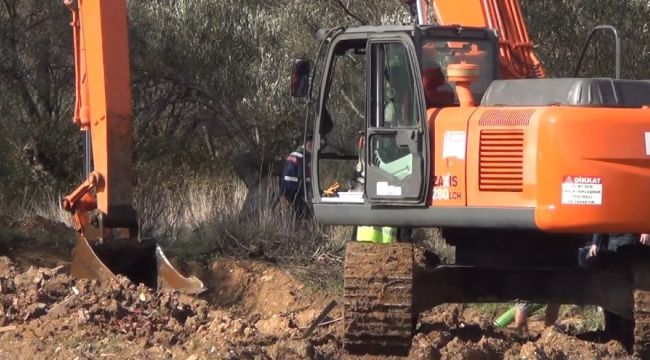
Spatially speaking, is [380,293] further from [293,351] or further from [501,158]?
[501,158]

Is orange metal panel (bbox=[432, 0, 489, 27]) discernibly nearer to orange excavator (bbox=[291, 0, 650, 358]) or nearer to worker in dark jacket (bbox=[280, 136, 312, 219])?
orange excavator (bbox=[291, 0, 650, 358])

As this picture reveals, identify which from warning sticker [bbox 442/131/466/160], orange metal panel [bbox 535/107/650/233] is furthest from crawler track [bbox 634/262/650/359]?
warning sticker [bbox 442/131/466/160]

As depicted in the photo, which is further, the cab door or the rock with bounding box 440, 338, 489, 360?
the rock with bounding box 440, 338, 489, 360

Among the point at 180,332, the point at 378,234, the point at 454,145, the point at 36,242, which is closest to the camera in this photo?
the point at 454,145

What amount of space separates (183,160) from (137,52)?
2.12 meters

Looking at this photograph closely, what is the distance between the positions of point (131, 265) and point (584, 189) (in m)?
4.46

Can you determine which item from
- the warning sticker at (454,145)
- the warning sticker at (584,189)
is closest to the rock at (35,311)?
the warning sticker at (454,145)

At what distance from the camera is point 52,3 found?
17000mm

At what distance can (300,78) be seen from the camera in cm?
816

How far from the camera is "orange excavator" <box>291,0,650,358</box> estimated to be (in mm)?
7289

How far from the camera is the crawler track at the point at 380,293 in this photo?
7.89 meters

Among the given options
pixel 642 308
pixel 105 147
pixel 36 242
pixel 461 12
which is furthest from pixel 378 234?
pixel 36 242

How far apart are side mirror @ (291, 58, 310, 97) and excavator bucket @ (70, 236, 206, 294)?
250 cm

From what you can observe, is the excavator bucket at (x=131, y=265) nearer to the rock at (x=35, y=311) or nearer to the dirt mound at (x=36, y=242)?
the rock at (x=35, y=311)
